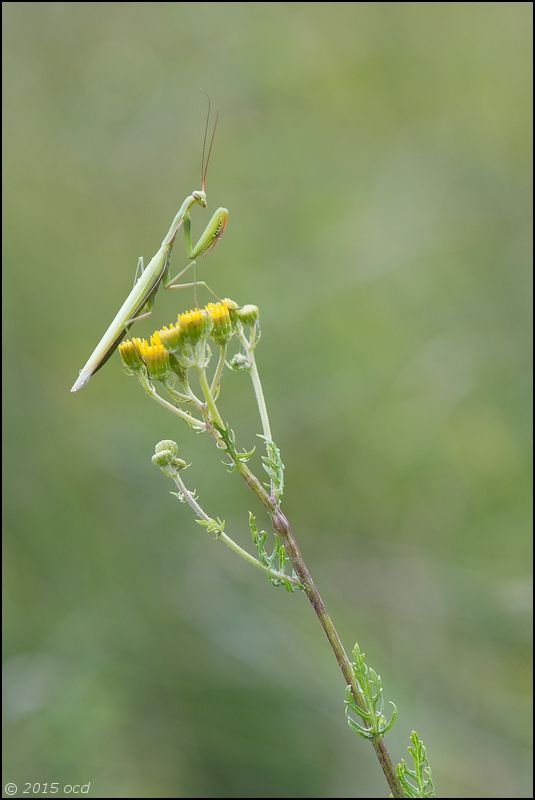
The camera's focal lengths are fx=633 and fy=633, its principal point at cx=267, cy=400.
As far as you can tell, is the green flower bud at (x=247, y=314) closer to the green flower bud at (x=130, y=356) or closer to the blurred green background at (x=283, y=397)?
the green flower bud at (x=130, y=356)

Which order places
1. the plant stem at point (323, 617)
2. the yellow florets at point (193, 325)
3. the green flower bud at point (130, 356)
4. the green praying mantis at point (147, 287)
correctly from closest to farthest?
the plant stem at point (323, 617) < the yellow florets at point (193, 325) < the green flower bud at point (130, 356) < the green praying mantis at point (147, 287)

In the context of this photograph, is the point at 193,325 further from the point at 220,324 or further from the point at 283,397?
the point at 283,397

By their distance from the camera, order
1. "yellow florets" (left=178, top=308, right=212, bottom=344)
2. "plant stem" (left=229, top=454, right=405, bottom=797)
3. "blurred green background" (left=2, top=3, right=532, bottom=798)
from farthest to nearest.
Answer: "blurred green background" (left=2, top=3, right=532, bottom=798)
"yellow florets" (left=178, top=308, right=212, bottom=344)
"plant stem" (left=229, top=454, right=405, bottom=797)

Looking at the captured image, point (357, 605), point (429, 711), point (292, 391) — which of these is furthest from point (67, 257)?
point (429, 711)

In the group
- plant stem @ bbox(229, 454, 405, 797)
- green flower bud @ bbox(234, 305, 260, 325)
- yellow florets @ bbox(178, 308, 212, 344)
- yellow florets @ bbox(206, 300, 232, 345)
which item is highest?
green flower bud @ bbox(234, 305, 260, 325)

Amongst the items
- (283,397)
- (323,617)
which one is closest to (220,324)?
(323,617)

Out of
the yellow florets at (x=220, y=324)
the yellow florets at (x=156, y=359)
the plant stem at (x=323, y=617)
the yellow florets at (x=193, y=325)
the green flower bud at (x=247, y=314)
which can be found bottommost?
the plant stem at (x=323, y=617)

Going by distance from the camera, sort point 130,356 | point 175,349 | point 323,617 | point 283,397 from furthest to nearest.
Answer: point 283,397 → point 130,356 → point 175,349 → point 323,617

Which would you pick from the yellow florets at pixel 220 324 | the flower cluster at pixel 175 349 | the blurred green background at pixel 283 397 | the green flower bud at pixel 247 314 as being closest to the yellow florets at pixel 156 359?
the flower cluster at pixel 175 349

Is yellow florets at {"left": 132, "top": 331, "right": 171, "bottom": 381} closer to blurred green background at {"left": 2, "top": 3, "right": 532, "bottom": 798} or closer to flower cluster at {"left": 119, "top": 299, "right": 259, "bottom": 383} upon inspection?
flower cluster at {"left": 119, "top": 299, "right": 259, "bottom": 383}

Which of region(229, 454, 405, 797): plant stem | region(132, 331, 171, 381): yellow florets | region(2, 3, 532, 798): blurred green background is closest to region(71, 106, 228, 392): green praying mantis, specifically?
region(132, 331, 171, 381): yellow florets
